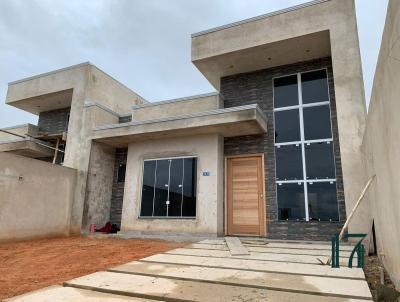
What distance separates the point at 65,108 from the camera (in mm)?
12383

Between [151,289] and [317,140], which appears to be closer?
[151,289]

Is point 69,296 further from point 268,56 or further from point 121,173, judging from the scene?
point 121,173

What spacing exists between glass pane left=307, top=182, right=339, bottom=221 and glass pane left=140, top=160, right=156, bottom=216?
4.77 m

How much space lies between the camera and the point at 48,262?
4.87m

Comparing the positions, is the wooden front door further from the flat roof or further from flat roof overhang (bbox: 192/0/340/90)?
the flat roof

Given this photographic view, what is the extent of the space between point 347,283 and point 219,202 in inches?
211

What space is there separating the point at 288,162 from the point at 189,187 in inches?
118

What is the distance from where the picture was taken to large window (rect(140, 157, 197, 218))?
8.35 metres

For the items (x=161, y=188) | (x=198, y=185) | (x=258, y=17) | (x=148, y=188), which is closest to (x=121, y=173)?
(x=148, y=188)

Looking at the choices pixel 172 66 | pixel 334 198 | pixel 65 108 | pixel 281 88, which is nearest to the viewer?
pixel 334 198

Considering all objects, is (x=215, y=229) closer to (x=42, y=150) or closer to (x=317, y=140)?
(x=317, y=140)

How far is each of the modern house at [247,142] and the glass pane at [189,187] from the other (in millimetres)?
31

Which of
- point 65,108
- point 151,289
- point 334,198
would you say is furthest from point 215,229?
point 65,108

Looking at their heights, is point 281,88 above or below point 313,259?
above
